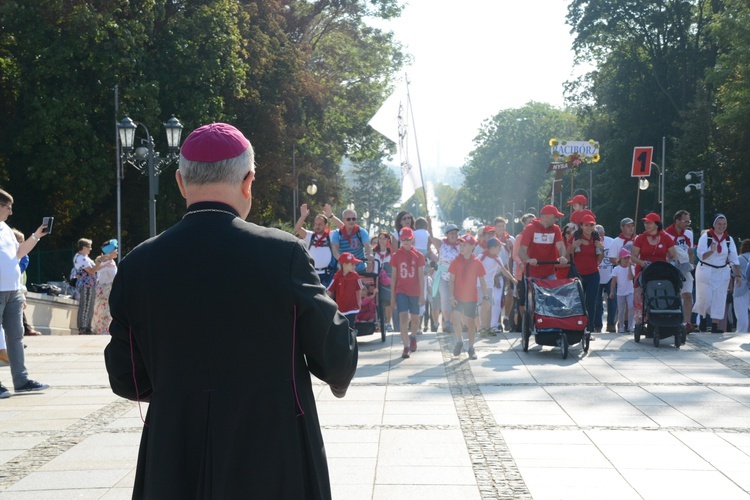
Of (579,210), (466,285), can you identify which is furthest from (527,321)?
(579,210)

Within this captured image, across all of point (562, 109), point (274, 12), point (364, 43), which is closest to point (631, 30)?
point (364, 43)

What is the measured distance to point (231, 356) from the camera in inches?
117

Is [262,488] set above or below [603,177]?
below

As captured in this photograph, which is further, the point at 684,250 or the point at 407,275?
the point at 684,250

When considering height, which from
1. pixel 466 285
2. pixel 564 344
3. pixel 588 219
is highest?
pixel 588 219

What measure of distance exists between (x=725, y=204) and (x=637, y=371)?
36933mm

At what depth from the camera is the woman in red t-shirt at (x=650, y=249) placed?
13797 mm

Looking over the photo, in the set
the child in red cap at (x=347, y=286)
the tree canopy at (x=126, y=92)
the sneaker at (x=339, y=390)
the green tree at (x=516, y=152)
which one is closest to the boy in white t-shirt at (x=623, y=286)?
the child in red cap at (x=347, y=286)

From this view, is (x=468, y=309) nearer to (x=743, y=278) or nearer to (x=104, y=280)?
(x=743, y=278)

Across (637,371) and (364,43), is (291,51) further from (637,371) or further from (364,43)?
(637,371)

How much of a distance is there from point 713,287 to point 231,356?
46.3 ft

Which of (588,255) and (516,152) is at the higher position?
(516,152)

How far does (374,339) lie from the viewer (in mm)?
15258

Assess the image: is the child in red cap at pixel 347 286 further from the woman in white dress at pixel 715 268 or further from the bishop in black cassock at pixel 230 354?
the bishop in black cassock at pixel 230 354
